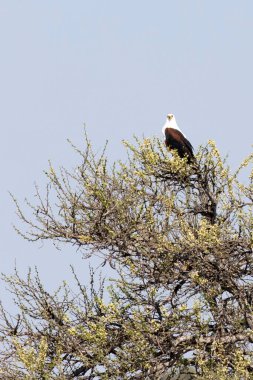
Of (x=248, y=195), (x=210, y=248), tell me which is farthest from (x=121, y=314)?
(x=248, y=195)

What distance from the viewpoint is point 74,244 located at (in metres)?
19.0

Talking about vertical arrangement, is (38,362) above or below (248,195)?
below

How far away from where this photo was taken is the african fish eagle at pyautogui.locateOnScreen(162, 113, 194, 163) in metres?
21.1

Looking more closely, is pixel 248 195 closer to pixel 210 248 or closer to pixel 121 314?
pixel 210 248

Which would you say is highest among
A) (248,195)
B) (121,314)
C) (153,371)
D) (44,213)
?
(44,213)

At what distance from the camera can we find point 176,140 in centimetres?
2152

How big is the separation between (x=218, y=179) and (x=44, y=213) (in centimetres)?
380

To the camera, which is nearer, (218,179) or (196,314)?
(196,314)

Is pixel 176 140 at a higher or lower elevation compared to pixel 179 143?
higher

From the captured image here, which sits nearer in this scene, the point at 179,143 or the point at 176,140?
the point at 179,143

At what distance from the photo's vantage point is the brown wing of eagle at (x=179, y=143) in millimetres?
21056

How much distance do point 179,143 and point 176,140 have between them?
8.4 inches

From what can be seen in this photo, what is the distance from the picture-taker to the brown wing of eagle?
69.1 ft

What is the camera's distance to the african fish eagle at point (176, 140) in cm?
2106
